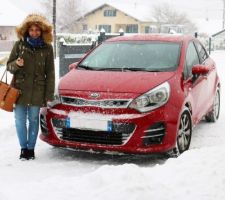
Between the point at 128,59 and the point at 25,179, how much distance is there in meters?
2.39

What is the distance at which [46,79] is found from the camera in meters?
6.01

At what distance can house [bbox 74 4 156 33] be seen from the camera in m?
67.6

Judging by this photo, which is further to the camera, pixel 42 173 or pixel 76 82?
pixel 76 82

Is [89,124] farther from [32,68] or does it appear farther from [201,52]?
[201,52]

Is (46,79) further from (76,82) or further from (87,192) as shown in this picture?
(87,192)

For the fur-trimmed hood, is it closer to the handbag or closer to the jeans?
the handbag

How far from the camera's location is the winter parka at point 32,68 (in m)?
5.84

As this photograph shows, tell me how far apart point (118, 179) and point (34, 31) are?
2360mm

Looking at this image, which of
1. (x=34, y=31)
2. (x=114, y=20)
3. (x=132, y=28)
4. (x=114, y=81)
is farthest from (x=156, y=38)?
(x=114, y=20)

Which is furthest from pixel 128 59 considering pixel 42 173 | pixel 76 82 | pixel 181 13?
pixel 181 13

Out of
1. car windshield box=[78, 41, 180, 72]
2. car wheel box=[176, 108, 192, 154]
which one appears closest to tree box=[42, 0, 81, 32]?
car windshield box=[78, 41, 180, 72]

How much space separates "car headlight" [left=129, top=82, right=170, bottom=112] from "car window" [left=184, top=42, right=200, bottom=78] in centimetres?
86

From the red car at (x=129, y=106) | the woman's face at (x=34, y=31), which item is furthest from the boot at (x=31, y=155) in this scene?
the woman's face at (x=34, y=31)

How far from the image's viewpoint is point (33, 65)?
586 centimetres
